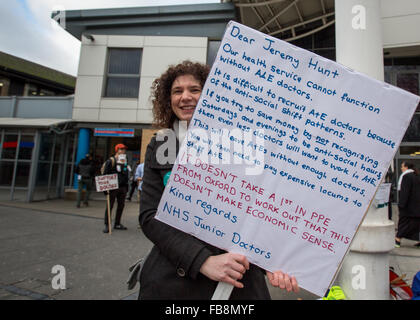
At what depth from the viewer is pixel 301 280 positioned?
1.13 metres

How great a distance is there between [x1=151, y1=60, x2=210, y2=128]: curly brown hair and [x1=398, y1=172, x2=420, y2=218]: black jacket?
20.3 feet

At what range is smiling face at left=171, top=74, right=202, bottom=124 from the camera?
4.78ft

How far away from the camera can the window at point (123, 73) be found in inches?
464

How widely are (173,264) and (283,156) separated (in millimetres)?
711

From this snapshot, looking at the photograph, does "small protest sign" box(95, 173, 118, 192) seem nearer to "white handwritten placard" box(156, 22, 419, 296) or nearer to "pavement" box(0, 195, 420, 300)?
"pavement" box(0, 195, 420, 300)

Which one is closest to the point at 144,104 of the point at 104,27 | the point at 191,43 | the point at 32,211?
the point at 191,43

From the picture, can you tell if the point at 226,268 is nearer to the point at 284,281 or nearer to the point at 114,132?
the point at 284,281

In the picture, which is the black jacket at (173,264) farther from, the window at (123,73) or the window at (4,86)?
the window at (4,86)

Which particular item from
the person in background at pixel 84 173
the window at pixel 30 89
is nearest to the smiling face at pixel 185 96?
the person in background at pixel 84 173

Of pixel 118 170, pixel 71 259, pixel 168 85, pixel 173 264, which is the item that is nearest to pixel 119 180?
pixel 118 170

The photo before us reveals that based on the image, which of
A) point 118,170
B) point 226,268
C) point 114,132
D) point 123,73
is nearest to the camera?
point 226,268

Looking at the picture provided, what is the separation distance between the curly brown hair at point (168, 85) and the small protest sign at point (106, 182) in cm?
466

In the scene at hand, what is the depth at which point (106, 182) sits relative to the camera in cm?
596
